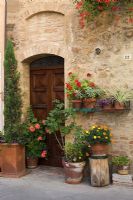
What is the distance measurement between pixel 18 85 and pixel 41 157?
1937 millimetres

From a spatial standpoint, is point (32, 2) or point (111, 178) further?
point (32, 2)

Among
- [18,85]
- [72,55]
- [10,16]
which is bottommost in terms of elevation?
[18,85]

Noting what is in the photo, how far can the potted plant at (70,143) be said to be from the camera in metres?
7.18

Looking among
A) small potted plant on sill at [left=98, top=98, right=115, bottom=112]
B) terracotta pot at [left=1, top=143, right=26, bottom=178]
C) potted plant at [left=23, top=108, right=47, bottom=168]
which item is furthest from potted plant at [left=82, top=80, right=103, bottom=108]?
terracotta pot at [left=1, top=143, right=26, bottom=178]

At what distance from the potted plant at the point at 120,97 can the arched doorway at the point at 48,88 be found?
1661 mm

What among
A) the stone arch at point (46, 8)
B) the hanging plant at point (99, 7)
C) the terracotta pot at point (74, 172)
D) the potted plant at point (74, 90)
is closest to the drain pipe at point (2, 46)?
the stone arch at point (46, 8)

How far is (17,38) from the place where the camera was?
8.68 m

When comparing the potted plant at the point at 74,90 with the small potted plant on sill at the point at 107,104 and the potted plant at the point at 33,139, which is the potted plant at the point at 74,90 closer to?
the small potted plant on sill at the point at 107,104

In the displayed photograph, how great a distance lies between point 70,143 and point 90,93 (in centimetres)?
120

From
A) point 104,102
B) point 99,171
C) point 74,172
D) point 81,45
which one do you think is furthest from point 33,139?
point 81,45

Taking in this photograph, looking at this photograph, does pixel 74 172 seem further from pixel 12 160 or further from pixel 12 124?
pixel 12 124

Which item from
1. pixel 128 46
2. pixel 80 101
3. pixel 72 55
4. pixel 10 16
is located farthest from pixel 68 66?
pixel 10 16

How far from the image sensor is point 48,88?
8648 mm

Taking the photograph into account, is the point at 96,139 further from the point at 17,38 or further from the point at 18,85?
the point at 17,38
